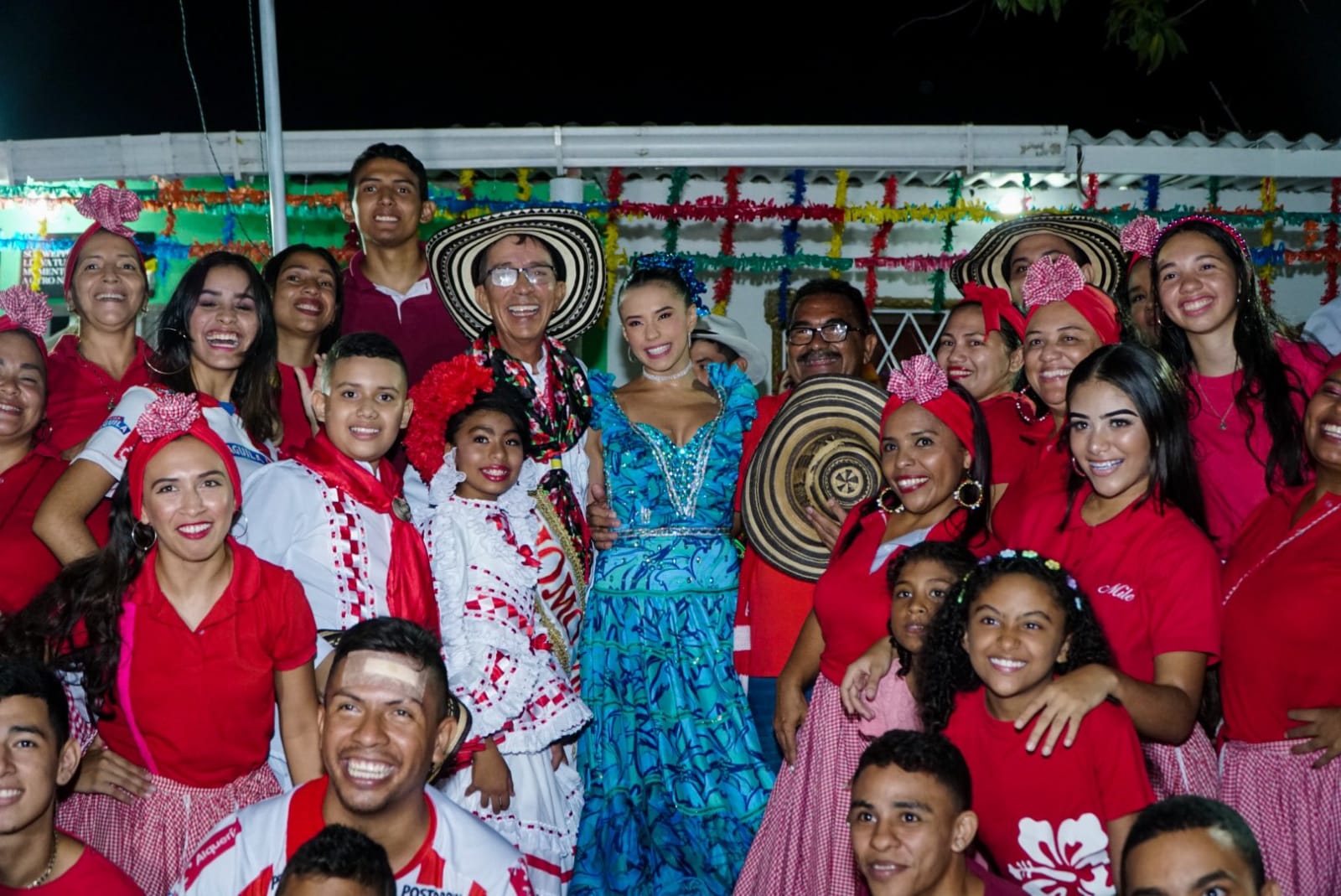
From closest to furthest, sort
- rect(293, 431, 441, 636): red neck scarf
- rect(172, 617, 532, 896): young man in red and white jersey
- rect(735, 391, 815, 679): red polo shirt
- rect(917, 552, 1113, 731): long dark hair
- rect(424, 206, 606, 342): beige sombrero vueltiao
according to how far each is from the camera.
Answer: rect(172, 617, 532, 896): young man in red and white jersey → rect(917, 552, 1113, 731): long dark hair → rect(293, 431, 441, 636): red neck scarf → rect(735, 391, 815, 679): red polo shirt → rect(424, 206, 606, 342): beige sombrero vueltiao

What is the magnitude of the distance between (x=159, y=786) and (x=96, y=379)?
174cm

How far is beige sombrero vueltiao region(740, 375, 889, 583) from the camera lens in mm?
5133

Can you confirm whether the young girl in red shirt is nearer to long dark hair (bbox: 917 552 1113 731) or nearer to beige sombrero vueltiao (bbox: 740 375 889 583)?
long dark hair (bbox: 917 552 1113 731)

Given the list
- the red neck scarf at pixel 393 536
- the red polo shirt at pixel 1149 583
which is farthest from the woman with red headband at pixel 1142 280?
the red neck scarf at pixel 393 536

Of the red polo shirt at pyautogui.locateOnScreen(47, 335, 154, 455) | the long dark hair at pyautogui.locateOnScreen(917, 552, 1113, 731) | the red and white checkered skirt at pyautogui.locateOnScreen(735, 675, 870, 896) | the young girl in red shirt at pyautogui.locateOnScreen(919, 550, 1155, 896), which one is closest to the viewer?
the young girl in red shirt at pyautogui.locateOnScreen(919, 550, 1155, 896)

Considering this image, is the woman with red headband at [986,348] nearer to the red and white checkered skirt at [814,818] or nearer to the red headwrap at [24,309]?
the red and white checkered skirt at [814,818]

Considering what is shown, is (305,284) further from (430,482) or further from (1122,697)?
(1122,697)

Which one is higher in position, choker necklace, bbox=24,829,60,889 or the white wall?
the white wall

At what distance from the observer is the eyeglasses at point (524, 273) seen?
5.50m

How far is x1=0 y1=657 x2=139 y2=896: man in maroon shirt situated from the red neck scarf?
1053 mm

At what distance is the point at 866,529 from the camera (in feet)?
15.2

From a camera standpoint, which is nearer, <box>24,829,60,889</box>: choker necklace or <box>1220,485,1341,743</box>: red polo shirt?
<box>24,829,60,889</box>: choker necklace

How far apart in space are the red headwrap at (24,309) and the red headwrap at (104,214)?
0.39ft

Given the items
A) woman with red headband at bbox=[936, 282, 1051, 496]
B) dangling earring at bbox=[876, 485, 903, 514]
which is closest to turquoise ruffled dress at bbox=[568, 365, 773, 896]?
dangling earring at bbox=[876, 485, 903, 514]
